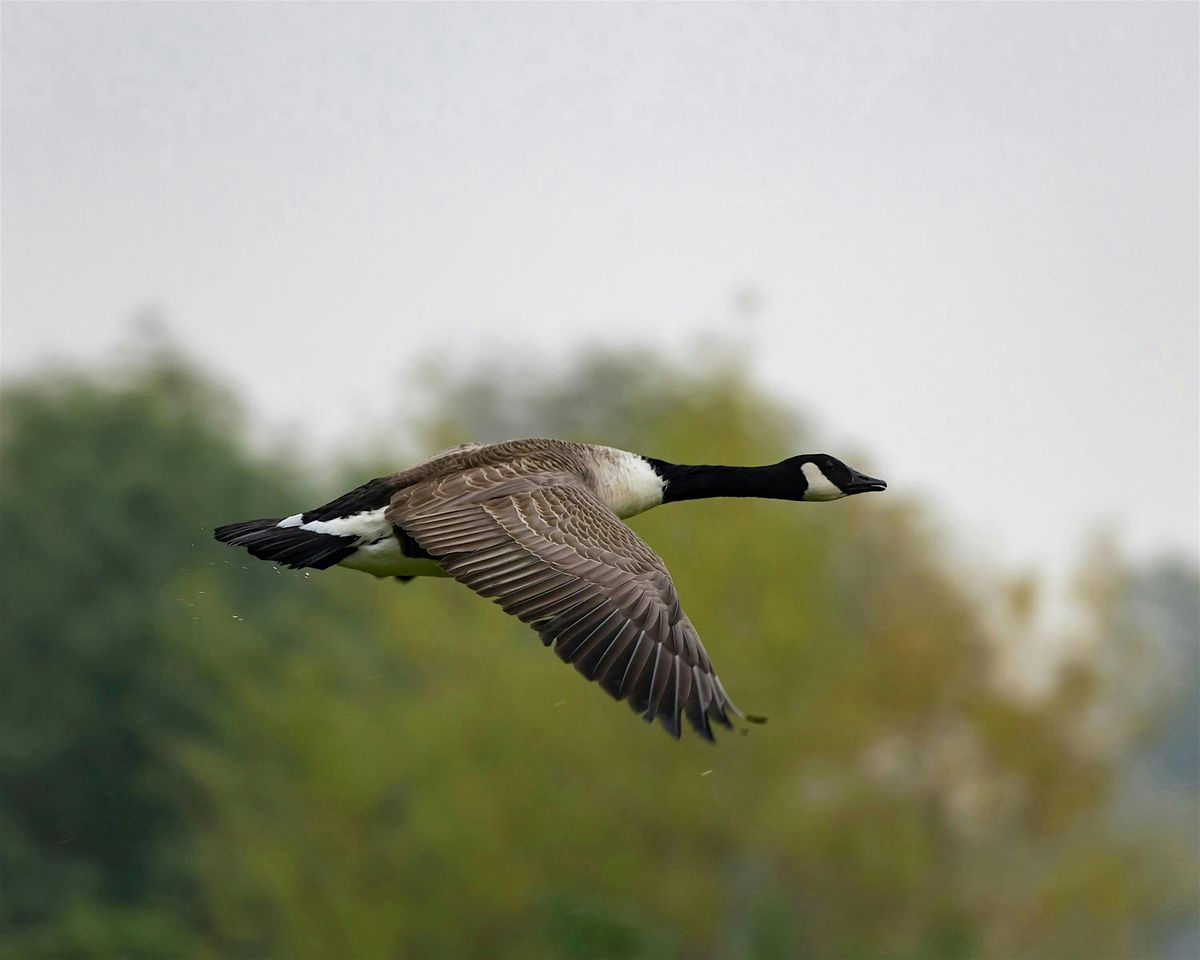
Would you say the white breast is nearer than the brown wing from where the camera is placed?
No

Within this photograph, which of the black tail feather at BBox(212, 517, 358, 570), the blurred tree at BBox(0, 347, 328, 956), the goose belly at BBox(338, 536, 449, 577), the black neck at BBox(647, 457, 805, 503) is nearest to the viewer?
the black tail feather at BBox(212, 517, 358, 570)

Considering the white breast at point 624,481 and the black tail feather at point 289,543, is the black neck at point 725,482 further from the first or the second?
the black tail feather at point 289,543

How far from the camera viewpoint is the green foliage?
22.6 m

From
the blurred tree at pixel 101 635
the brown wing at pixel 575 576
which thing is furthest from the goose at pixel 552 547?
the blurred tree at pixel 101 635

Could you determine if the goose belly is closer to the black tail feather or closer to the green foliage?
the black tail feather

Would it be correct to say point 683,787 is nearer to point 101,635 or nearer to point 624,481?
point 624,481

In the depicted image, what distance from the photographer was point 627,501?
9789 millimetres

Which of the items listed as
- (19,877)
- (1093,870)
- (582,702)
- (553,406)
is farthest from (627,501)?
(553,406)

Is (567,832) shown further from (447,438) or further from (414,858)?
(447,438)

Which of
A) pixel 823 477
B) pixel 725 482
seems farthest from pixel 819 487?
pixel 725 482

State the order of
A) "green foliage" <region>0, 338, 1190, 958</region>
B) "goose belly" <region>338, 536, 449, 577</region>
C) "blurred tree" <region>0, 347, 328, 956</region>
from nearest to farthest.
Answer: "goose belly" <region>338, 536, 449, 577</region> → "green foliage" <region>0, 338, 1190, 958</region> → "blurred tree" <region>0, 347, 328, 956</region>

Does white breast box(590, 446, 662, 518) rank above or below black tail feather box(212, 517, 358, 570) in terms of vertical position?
above

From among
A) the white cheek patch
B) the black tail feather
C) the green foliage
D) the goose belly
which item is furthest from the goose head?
the green foliage

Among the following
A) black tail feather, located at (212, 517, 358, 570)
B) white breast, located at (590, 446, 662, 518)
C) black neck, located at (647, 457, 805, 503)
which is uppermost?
black neck, located at (647, 457, 805, 503)
